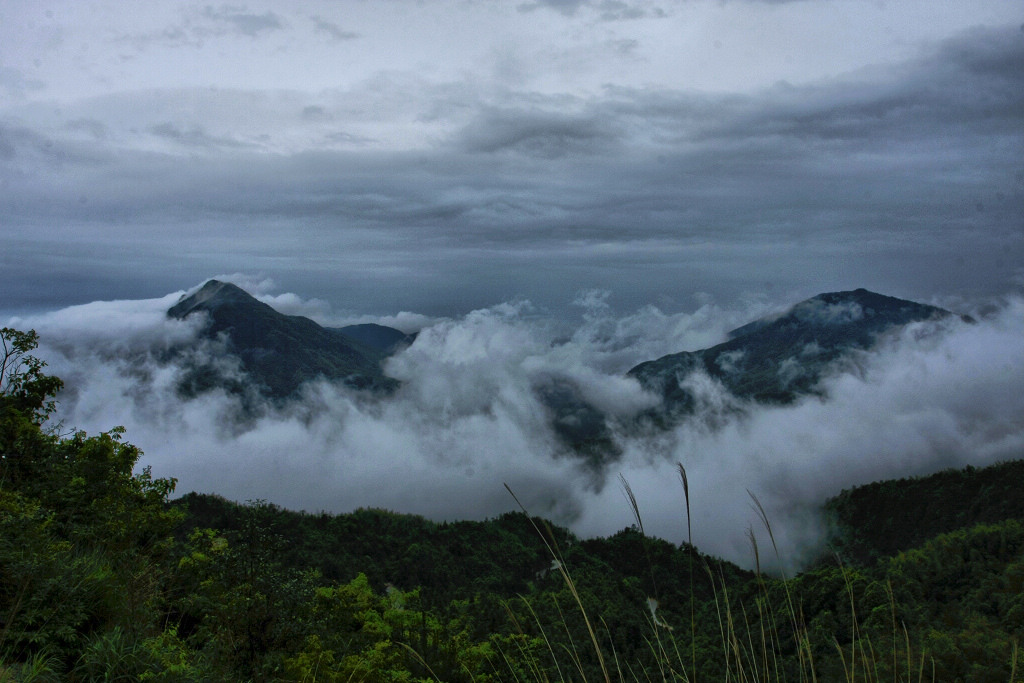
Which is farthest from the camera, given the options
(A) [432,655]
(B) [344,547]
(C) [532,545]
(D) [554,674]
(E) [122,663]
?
(C) [532,545]

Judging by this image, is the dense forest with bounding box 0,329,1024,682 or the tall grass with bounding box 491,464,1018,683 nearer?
the tall grass with bounding box 491,464,1018,683

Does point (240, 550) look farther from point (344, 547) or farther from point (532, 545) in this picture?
point (532, 545)

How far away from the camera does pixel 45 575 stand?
8.48m

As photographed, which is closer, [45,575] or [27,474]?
[45,575]

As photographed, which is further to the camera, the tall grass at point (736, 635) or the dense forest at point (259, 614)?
the dense forest at point (259, 614)

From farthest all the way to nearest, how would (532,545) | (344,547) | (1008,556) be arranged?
(532,545), (344,547), (1008,556)

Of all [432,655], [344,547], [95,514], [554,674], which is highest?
[95,514]

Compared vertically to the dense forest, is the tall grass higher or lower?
higher

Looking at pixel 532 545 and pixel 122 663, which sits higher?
pixel 122 663

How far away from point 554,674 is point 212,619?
13.7 m

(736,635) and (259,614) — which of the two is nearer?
(736,635)

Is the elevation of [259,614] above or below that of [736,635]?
below

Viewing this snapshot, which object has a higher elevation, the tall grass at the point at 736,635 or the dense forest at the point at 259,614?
the tall grass at the point at 736,635

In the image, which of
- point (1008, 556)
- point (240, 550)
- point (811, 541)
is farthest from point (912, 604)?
point (811, 541)
